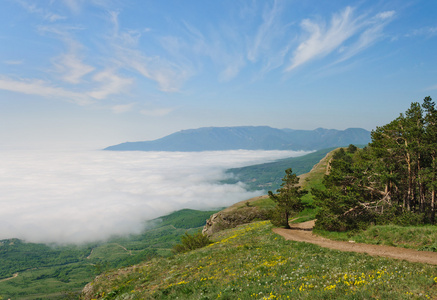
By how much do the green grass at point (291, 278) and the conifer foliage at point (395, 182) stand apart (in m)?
10.2

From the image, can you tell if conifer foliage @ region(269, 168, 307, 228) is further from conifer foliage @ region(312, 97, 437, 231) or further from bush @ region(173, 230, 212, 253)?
bush @ region(173, 230, 212, 253)

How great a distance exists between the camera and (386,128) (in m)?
31.5

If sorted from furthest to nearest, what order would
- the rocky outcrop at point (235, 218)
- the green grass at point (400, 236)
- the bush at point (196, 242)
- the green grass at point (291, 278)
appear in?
the rocky outcrop at point (235, 218), the bush at point (196, 242), the green grass at point (400, 236), the green grass at point (291, 278)

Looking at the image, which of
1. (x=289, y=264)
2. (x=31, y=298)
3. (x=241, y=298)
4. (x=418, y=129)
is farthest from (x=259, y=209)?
(x=31, y=298)

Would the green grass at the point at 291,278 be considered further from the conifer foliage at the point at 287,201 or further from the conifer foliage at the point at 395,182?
the conifer foliage at the point at 287,201

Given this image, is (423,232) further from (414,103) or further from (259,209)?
(259,209)

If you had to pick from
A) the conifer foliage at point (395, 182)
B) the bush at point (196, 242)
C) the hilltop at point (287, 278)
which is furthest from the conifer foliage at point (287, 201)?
the bush at point (196, 242)

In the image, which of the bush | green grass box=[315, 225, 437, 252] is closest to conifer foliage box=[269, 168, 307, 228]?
green grass box=[315, 225, 437, 252]

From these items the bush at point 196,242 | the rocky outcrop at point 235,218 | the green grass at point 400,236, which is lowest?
the rocky outcrop at point 235,218

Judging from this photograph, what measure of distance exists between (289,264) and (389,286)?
7.13 metres

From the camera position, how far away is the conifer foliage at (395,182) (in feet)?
85.3

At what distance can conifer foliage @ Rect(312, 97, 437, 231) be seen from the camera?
2598cm

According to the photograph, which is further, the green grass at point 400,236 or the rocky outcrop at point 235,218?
the rocky outcrop at point 235,218

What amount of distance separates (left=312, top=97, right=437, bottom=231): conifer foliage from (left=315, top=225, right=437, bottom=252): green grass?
101 inches
